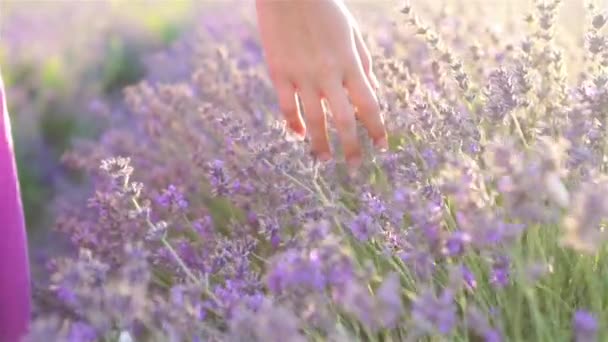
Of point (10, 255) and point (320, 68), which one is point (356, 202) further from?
point (10, 255)

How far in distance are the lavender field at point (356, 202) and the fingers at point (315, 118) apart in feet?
0.10

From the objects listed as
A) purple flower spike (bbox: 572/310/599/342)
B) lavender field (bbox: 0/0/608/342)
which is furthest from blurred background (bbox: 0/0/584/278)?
purple flower spike (bbox: 572/310/599/342)

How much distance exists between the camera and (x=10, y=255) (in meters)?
1.85

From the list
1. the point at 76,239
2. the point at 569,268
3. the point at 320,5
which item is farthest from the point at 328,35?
the point at 76,239

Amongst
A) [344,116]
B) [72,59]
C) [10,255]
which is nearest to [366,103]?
[344,116]

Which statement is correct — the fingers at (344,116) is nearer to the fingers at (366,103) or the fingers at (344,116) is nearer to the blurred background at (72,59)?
the fingers at (366,103)

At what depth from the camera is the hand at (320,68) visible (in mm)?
1514

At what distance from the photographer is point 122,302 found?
1.11 metres

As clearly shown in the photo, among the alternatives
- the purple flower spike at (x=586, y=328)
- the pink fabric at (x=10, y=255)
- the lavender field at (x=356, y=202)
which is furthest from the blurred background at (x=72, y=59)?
the purple flower spike at (x=586, y=328)

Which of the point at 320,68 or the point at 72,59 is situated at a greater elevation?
the point at 320,68

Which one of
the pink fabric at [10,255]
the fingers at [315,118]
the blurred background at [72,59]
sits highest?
the fingers at [315,118]

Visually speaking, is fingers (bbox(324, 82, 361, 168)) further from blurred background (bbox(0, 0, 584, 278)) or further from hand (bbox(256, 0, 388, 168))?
blurred background (bbox(0, 0, 584, 278))

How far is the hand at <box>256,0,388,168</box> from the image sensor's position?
59.6 inches

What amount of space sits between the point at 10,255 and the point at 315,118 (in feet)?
2.17
